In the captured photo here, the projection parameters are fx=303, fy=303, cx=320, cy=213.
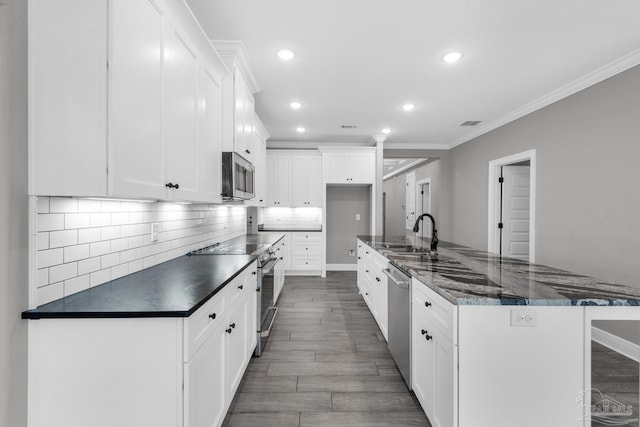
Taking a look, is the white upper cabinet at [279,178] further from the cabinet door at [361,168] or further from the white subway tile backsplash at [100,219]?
the white subway tile backsplash at [100,219]

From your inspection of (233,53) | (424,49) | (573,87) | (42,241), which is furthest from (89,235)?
(573,87)

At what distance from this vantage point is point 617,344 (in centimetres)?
287

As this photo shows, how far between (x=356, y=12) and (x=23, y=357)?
2640 millimetres

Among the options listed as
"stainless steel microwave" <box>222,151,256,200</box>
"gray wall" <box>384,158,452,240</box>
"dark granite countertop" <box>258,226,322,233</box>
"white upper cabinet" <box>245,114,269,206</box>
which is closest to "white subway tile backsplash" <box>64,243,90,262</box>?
"stainless steel microwave" <box>222,151,256,200</box>

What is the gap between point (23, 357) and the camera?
1.14 m

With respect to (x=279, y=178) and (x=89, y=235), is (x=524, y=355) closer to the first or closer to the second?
(x=89, y=235)

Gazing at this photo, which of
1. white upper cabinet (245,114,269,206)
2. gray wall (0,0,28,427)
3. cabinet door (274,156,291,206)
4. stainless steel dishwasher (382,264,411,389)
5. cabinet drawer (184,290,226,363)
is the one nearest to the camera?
gray wall (0,0,28,427)

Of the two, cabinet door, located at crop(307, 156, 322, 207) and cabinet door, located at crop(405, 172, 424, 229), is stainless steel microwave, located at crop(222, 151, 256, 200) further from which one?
cabinet door, located at crop(405, 172, 424, 229)

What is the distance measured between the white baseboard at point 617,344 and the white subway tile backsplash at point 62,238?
395 centimetres

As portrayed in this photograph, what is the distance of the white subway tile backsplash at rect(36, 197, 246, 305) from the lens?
1.28m

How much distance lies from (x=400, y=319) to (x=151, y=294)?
5.44ft

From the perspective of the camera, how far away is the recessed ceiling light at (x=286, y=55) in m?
2.71

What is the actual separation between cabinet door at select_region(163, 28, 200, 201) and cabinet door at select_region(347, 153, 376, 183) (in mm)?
4066

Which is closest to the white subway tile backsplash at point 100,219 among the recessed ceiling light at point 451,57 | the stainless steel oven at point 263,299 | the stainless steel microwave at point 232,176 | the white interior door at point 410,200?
the stainless steel microwave at point 232,176
